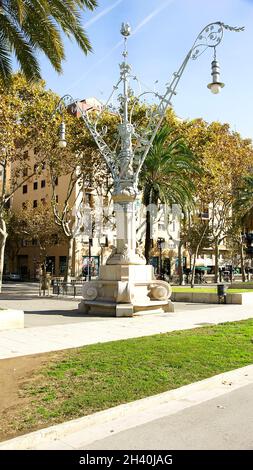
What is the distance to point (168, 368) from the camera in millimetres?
7172

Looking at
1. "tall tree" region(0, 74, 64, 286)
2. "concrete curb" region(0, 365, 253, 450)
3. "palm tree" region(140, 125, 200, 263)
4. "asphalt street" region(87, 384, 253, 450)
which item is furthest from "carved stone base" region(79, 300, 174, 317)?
"tall tree" region(0, 74, 64, 286)

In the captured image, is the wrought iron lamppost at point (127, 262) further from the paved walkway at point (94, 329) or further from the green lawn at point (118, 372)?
the green lawn at point (118, 372)

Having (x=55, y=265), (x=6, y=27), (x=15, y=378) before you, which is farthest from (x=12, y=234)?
(x=15, y=378)

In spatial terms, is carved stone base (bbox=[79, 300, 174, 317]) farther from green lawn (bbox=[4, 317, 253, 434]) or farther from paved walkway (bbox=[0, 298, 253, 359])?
green lawn (bbox=[4, 317, 253, 434])

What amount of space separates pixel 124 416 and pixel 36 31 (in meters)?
10.6

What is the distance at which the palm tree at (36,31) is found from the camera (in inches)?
459

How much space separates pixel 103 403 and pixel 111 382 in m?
0.95

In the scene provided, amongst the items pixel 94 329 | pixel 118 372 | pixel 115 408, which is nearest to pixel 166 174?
pixel 94 329

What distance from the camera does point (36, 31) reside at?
39.2 feet

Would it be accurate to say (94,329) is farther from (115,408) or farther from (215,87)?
(215,87)

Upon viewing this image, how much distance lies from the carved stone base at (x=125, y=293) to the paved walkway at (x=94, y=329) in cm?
42

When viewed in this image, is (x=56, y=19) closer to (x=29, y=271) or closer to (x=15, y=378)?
(x=15, y=378)

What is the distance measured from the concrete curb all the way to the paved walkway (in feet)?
11.9

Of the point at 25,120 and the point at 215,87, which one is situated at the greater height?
the point at 25,120
